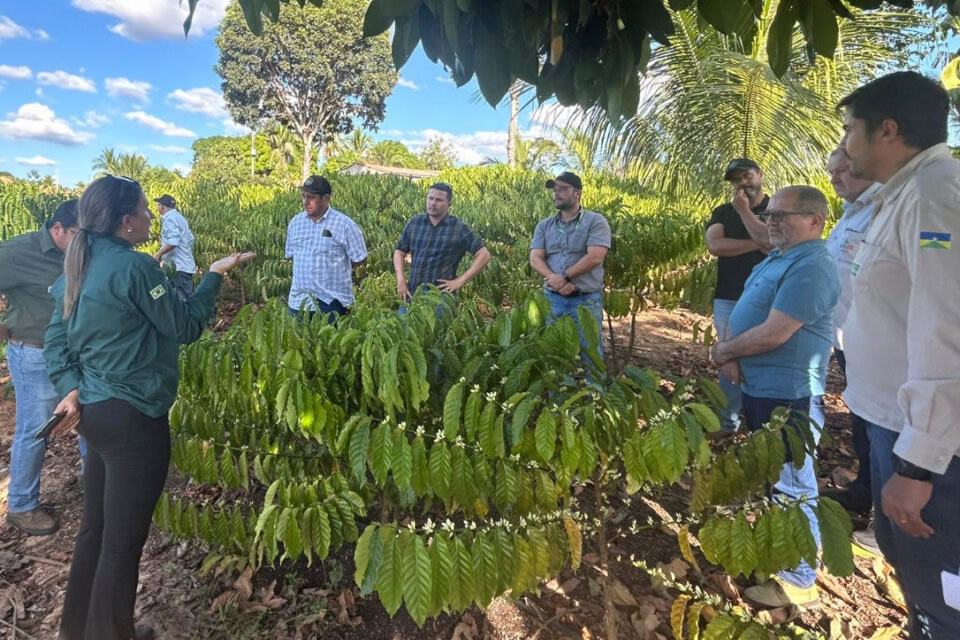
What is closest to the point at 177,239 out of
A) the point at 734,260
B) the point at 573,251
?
the point at 573,251

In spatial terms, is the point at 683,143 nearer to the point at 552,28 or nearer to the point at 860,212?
the point at 860,212

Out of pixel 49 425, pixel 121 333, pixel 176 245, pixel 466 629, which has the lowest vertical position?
pixel 466 629

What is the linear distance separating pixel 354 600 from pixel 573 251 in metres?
2.72

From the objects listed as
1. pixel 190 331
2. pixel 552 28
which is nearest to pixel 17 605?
pixel 190 331

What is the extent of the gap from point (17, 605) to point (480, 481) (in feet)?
8.36

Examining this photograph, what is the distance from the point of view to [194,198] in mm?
12852

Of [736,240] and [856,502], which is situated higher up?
[736,240]

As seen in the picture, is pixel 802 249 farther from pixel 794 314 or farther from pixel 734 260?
pixel 734 260

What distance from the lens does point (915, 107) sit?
→ 1411mm

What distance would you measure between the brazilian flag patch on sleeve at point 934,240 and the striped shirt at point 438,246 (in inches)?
143

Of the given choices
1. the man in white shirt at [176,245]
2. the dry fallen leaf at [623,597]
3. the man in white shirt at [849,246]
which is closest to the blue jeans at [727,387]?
the man in white shirt at [849,246]

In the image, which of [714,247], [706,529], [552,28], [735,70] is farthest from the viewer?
[735,70]

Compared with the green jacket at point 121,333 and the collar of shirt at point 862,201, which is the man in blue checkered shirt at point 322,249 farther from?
the collar of shirt at point 862,201

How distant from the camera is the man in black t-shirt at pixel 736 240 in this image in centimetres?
339
